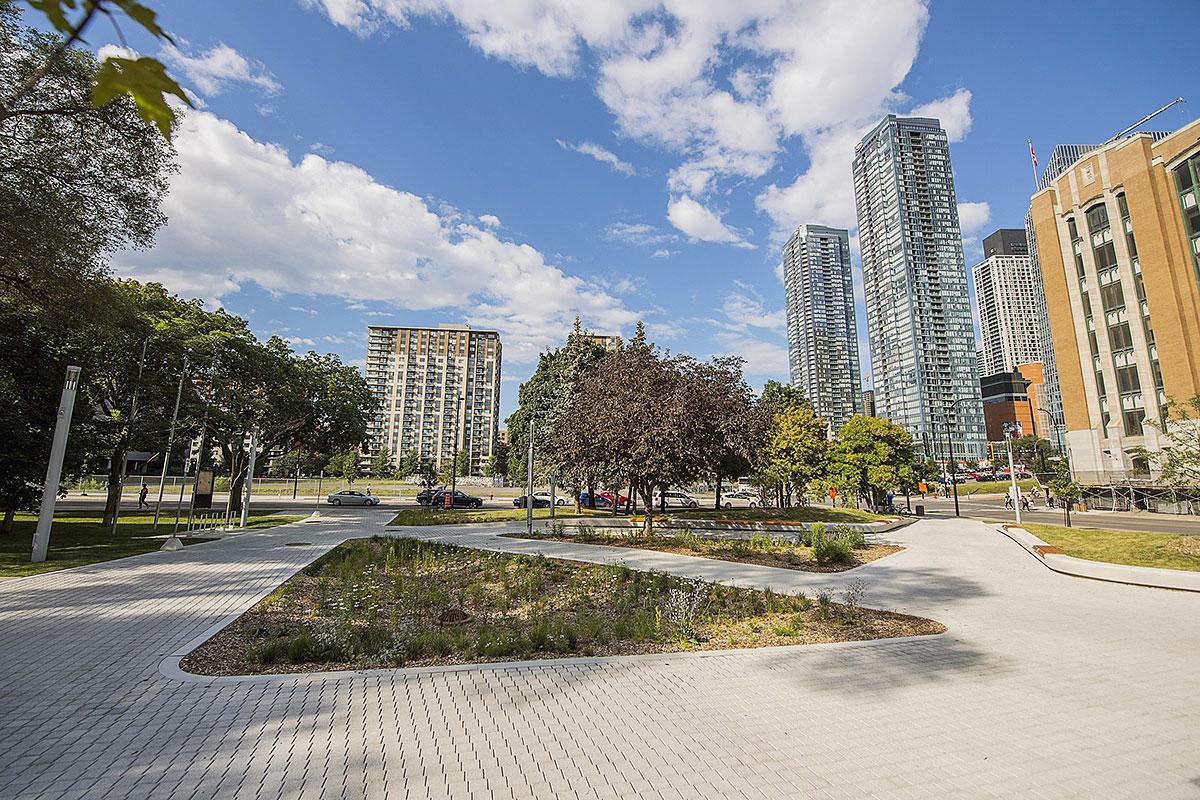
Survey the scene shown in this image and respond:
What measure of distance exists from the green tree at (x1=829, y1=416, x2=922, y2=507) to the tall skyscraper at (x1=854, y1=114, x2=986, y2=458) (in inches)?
4209

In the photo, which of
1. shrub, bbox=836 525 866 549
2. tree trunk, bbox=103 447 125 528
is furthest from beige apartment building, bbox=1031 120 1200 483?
tree trunk, bbox=103 447 125 528

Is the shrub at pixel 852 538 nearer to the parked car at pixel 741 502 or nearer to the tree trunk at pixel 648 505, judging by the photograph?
the tree trunk at pixel 648 505

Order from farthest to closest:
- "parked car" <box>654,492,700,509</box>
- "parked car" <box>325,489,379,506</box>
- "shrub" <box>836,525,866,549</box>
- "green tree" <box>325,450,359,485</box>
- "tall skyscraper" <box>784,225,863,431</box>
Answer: "tall skyscraper" <box>784,225,863,431</box> < "green tree" <box>325,450,359,485</box> < "parked car" <box>325,489,379,506</box> < "parked car" <box>654,492,700,509</box> < "shrub" <box>836,525,866,549</box>

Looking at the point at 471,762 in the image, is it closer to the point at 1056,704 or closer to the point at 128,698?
the point at 128,698

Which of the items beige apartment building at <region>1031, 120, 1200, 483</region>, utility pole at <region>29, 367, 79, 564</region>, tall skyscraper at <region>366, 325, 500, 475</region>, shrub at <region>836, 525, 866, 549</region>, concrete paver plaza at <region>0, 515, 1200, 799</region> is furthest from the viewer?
tall skyscraper at <region>366, 325, 500, 475</region>

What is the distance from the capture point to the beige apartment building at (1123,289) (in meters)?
39.2

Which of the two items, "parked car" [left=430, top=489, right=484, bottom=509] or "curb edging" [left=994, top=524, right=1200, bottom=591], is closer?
"curb edging" [left=994, top=524, right=1200, bottom=591]

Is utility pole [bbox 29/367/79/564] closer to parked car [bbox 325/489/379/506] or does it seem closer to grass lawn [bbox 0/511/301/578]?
grass lawn [bbox 0/511/301/578]

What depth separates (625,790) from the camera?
3891 mm

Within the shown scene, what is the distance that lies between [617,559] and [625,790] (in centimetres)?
1104

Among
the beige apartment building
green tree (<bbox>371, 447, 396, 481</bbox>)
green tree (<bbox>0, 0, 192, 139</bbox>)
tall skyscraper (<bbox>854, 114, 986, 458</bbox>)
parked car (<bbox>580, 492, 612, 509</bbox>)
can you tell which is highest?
tall skyscraper (<bbox>854, 114, 986, 458</bbox>)

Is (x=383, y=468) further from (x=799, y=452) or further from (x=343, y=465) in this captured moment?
(x=799, y=452)

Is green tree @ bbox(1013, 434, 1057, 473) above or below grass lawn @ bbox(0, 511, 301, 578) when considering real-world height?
above

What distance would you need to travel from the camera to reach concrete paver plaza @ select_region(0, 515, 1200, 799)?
3973mm
